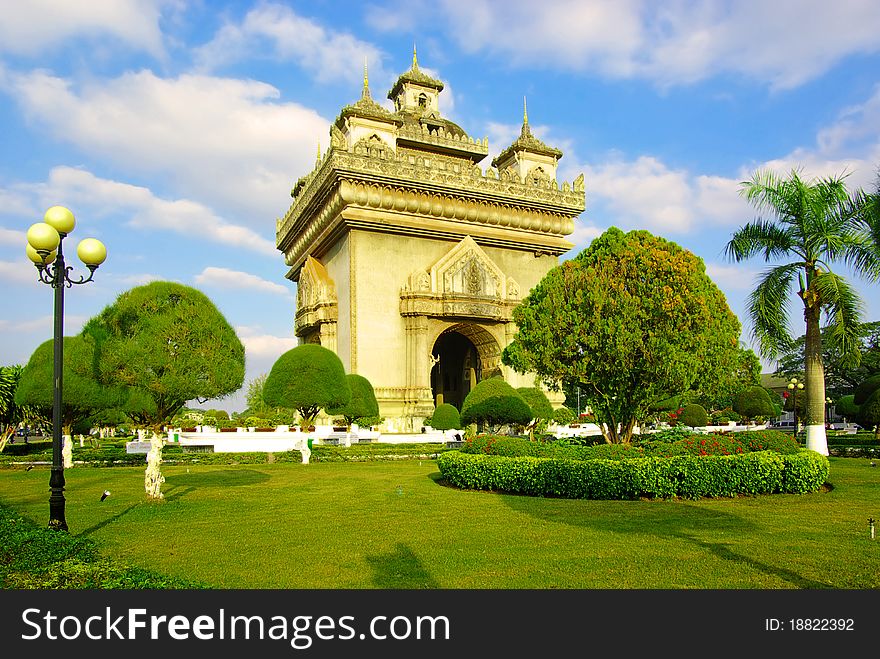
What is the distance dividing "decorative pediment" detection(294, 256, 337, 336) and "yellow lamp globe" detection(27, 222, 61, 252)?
25.9 metres

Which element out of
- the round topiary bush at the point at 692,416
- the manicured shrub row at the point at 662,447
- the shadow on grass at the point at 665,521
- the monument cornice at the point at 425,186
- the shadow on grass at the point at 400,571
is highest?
the monument cornice at the point at 425,186

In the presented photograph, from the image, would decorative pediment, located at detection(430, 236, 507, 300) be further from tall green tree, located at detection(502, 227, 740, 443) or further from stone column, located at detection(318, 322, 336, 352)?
tall green tree, located at detection(502, 227, 740, 443)

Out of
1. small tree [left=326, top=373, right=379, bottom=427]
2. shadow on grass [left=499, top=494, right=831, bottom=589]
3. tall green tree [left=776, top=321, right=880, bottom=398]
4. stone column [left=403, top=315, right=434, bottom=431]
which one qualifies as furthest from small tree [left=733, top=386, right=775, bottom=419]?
shadow on grass [left=499, top=494, right=831, bottom=589]

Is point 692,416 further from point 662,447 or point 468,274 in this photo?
point 662,447

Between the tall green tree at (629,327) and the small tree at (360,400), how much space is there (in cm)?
1459

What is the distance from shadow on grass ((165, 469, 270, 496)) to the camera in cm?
1544

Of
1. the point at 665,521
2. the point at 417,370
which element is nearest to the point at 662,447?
the point at 665,521

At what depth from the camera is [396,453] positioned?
23906 millimetres

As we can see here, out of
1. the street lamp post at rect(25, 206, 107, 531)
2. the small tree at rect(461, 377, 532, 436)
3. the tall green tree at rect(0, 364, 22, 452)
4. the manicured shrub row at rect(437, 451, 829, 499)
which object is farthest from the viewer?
the tall green tree at rect(0, 364, 22, 452)

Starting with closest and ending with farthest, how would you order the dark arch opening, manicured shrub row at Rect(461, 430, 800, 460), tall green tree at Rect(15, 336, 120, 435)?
manicured shrub row at Rect(461, 430, 800, 460), tall green tree at Rect(15, 336, 120, 435), the dark arch opening

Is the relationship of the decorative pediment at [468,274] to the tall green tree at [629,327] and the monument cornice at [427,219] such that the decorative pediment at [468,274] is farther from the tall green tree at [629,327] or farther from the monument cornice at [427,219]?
the tall green tree at [629,327]

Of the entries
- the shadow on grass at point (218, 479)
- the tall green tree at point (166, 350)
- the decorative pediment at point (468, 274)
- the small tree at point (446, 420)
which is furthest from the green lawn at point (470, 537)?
the decorative pediment at point (468, 274)

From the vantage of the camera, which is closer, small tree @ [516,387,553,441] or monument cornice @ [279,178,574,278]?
small tree @ [516,387,553,441]

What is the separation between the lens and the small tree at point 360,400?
96.4 feet
